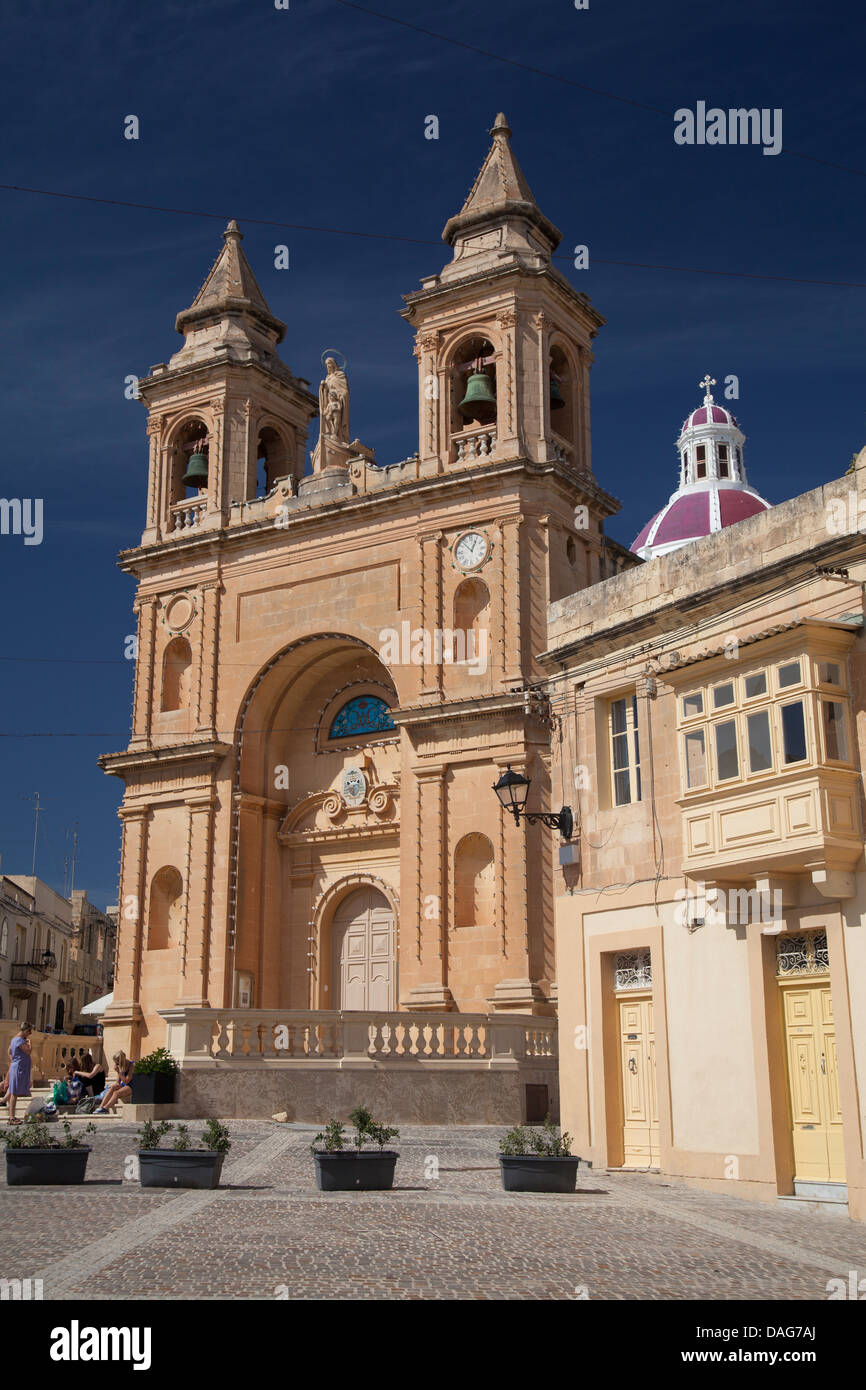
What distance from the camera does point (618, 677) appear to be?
733 inches

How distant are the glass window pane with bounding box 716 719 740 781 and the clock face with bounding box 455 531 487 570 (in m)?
13.5

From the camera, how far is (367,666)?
3225 cm

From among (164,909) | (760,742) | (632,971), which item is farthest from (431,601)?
(760,742)

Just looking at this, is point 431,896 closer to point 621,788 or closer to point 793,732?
point 621,788

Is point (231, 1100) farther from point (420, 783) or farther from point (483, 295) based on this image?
point (483, 295)

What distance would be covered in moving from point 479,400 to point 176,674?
9874 mm

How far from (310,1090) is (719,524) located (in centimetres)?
4518

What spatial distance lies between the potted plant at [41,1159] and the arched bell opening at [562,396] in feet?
69.1

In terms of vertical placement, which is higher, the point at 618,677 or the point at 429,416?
the point at 429,416

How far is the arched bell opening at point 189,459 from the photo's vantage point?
3444cm

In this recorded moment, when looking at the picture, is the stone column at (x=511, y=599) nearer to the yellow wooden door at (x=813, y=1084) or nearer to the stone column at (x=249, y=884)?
the stone column at (x=249, y=884)
